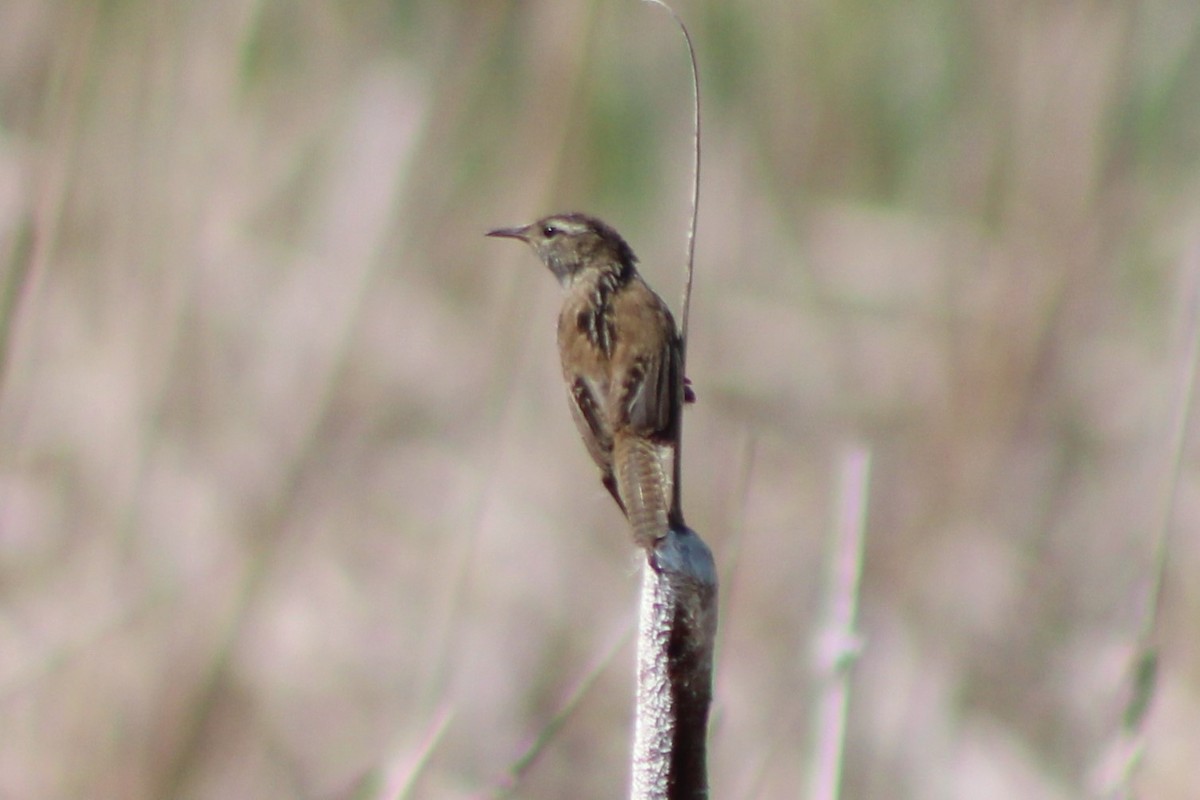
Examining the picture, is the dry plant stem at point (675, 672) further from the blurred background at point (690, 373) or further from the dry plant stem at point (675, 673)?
the blurred background at point (690, 373)

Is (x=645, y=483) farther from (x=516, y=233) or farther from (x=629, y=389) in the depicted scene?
(x=516, y=233)

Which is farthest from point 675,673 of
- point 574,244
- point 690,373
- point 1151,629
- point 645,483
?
point 690,373

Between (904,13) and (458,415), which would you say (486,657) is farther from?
(904,13)

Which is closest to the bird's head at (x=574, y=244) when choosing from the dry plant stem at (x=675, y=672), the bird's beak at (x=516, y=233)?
the bird's beak at (x=516, y=233)

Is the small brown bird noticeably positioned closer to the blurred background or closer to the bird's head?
the bird's head

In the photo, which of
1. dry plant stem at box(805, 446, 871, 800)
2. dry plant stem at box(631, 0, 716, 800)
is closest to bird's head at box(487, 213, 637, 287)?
dry plant stem at box(805, 446, 871, 800)
